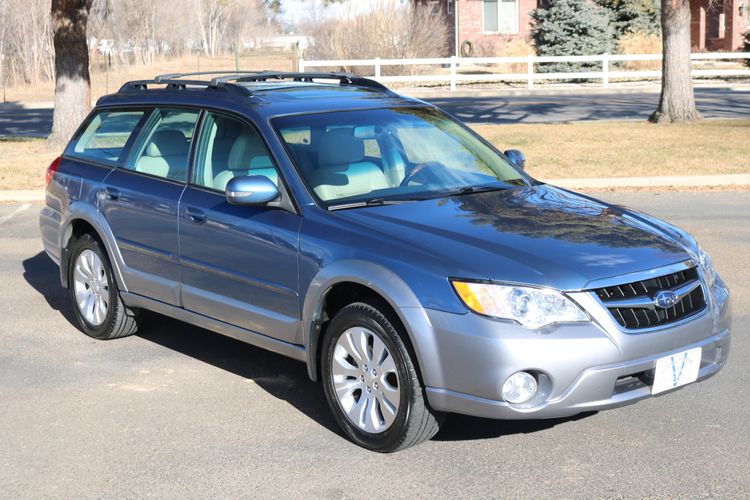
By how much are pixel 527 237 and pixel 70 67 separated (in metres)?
15.0

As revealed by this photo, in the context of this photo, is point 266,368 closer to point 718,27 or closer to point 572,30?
point 572,30

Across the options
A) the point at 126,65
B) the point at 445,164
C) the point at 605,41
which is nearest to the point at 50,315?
the point at 445,164

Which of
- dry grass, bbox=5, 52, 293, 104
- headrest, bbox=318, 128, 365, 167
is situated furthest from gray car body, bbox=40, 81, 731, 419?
dry grass, bbox=5, 52, 293, 104

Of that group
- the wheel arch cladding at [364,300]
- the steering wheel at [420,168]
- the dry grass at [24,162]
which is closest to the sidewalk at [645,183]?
the dry grass at [24,162]

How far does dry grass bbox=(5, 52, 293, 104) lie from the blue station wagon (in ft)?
94.5

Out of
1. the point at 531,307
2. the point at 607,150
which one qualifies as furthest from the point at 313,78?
the point at 607,150

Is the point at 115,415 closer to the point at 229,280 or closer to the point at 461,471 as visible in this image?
the point at 229,280

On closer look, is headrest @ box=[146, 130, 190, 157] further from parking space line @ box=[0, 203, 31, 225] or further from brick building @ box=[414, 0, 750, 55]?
brick building @ box=[414, 0, 750, 55]

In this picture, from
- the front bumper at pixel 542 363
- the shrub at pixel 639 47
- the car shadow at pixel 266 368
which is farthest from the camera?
the shrub at pixel 639 47

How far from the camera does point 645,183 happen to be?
14172 mm

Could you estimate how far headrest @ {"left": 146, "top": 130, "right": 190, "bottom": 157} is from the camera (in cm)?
654

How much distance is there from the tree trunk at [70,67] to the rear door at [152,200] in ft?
40.2

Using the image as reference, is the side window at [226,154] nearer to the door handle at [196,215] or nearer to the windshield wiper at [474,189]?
the door handle at [196,215]

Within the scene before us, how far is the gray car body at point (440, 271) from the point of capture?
15.3 ft
